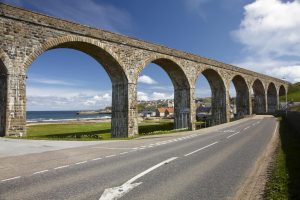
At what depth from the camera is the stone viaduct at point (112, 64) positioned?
20109 mm

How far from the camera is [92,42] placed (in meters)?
25.6

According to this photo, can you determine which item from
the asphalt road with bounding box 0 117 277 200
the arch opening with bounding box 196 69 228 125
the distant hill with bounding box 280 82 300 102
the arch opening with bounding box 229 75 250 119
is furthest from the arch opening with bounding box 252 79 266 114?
the asphalt road with bounding box 0 117 277 200

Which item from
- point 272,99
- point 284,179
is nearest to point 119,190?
point 284,179

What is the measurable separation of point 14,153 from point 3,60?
29.1 feet

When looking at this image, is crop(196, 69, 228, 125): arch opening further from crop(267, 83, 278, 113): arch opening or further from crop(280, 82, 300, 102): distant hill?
crop(280, 82, 300, 102): distant hill

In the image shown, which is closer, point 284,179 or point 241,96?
point 284,179

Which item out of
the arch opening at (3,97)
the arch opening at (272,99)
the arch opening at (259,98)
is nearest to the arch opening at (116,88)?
the arch opening at (3,97)

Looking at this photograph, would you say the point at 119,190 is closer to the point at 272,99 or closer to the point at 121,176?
the point at 121,176

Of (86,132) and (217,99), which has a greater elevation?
(217,99)

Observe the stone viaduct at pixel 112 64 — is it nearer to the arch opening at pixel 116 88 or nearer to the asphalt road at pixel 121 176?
the arch opening at pixel 116 88

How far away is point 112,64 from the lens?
93.8 feet

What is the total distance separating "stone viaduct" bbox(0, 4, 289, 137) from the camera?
66.0 ft

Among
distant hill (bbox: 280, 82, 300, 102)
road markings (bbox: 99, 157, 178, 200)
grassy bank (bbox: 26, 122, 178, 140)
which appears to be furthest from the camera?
distant hill (bbox: 280, 82, 300, 102)

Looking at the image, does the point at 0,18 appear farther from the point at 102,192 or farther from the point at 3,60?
the point at 102,192
